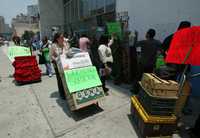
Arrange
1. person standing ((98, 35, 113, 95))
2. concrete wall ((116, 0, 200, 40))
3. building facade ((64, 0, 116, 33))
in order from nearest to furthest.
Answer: concrete wall ((116, 0, 200, 40)) < person standing ((98, 35, 113, 95)) < building facade ((64, 0, 116, 33))

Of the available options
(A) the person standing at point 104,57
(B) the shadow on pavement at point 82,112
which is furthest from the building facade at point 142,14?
(B) the shadow on pavement at point 82,112

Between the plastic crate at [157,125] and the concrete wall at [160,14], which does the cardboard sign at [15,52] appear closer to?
the concrete wall at [160,14]

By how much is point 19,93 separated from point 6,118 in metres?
1.52

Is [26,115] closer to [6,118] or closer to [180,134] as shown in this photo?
[6,118]

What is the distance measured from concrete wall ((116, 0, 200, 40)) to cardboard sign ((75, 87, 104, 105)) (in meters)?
2.51

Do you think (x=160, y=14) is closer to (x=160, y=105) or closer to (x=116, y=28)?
(x=116, y=28)

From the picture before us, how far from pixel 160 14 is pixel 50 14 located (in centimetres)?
1545

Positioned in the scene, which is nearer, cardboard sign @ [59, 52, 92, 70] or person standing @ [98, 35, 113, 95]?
cardboard sign @ [59, 52, 92, 70]

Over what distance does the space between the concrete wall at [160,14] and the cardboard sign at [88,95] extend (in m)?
2.51

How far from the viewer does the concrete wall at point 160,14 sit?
4.14m

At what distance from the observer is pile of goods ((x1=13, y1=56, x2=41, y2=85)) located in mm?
5684

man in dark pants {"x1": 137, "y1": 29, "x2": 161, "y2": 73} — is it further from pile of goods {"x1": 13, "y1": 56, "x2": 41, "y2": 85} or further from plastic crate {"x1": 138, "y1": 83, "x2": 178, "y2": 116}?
pile of goods {"x1": 13, "y1": 56, "x2": 41, "y2": 85}

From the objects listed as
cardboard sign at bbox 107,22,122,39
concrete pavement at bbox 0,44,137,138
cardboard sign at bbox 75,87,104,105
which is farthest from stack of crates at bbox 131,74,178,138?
cardboard sign at bbox 107,22,122,39

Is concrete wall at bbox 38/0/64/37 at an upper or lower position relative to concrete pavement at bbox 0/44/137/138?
upper
